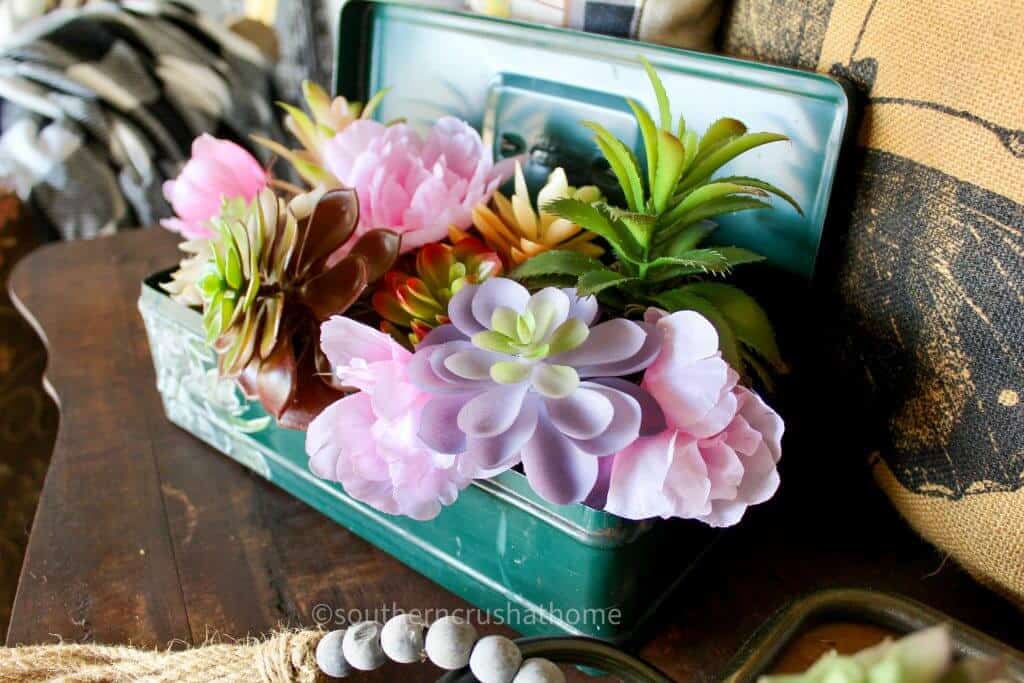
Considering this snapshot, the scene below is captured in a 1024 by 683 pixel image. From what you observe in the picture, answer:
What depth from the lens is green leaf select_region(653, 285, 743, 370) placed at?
13.9 inches

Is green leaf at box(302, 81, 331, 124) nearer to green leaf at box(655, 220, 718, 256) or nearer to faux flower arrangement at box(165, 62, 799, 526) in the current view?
faux flower arrangement at box(165, 62, 799, 526)

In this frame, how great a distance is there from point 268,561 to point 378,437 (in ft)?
0.51

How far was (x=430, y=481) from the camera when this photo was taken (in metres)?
0.34

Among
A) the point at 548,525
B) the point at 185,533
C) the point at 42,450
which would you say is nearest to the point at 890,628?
the point at 548,525

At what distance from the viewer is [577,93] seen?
0.51 meters

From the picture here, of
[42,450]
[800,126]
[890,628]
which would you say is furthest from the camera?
[42,450]

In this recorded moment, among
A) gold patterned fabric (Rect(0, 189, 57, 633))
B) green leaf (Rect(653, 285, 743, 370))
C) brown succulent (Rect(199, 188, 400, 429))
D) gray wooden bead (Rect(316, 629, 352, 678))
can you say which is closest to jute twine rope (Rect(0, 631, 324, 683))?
gray wooden bead (Rect(316, 629, 352, 678))

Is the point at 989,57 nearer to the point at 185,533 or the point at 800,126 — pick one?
the point at 800,126

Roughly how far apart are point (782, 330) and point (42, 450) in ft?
2.60

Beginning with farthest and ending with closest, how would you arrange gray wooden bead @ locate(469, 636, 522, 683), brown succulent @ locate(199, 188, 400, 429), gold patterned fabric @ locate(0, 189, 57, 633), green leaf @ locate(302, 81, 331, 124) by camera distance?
gold patterned fabric @ locate(0, 189, 57, 633), green leaf @ locate(302, 81, 331, 124), brown succulent @ locate(199, 188, 400, 429), gray wooden bead @ locate(469, 636, 522, 683)

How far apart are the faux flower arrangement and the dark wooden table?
94 mm

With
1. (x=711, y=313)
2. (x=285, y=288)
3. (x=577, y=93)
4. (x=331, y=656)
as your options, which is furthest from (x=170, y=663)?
(x=577, y=93)

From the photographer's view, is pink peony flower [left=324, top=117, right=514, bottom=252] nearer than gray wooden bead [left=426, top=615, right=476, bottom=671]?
No

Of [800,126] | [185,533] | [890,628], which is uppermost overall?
[800,126]
